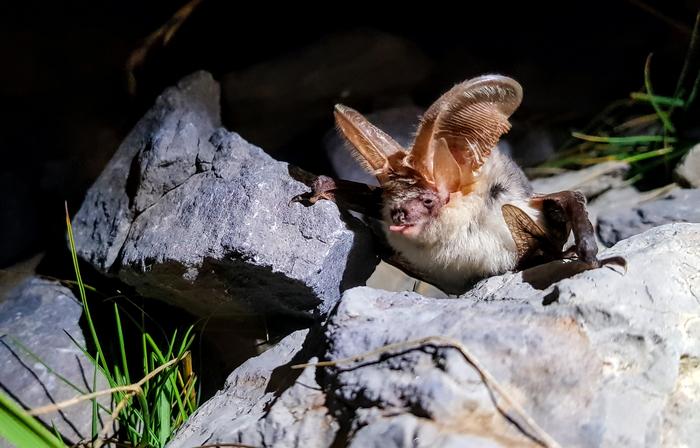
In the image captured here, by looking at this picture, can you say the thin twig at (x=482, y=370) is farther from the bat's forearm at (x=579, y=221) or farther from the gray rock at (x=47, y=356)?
the gray rock at (x=47, y=356)

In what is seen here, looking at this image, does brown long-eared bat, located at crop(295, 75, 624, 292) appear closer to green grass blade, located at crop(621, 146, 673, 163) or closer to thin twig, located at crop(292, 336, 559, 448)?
thin twig, located at crop(292, 336, 559, 448)

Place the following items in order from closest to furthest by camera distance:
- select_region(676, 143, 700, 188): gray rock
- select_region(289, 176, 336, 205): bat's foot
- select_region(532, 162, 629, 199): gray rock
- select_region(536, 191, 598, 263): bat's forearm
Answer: select_region(536, 191, 598, 263): bat's forearm → select_region(289, 176, 336, 205): bat's foot → select_region(676, 143, 700, 188): gray rock → select_region(532, 162, 629, 199): gray rock

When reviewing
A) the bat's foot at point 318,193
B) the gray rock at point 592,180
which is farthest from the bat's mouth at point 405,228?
the gray rock at point 592,180


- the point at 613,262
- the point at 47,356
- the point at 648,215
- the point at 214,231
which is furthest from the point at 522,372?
the point at 47,356

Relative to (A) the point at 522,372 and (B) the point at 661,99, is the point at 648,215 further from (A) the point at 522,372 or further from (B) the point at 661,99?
(A) the point at 522,372

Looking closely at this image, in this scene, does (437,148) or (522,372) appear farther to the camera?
(437,148)

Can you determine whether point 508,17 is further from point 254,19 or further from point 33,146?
point 33,146

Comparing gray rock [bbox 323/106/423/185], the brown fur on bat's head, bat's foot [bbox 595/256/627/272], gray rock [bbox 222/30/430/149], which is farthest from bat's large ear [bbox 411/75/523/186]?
gray rock [bbox 222/30/430/149]
